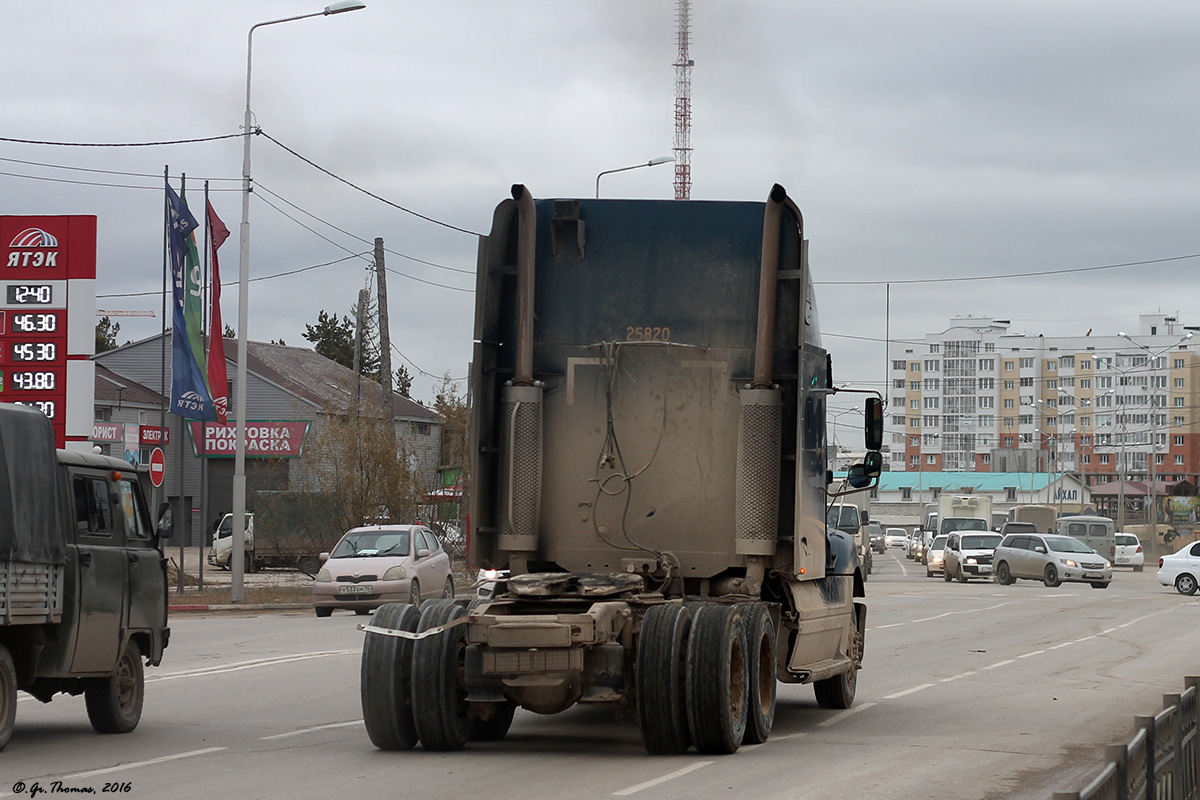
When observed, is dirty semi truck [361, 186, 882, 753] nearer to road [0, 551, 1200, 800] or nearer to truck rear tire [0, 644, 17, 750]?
road [0, 551, 1200, 800]

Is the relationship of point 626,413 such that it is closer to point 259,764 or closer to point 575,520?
point 575,520

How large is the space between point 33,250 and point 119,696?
17.8 meters

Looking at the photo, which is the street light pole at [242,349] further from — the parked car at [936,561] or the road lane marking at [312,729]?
the parked car at [936,561]

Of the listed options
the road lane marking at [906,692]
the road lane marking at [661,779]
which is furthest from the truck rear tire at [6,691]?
the road lane marking at [906,692]

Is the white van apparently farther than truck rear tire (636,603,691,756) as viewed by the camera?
Yes

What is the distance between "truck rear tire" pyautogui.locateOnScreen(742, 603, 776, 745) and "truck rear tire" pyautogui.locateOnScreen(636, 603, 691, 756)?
1.92ft

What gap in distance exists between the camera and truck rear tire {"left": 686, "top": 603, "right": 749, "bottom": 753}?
9.84m

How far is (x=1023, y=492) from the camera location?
446 feet

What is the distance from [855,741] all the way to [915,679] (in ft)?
18.3

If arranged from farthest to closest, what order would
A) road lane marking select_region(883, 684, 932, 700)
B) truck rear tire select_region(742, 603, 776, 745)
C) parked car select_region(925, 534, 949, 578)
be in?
parked car select_region(925, 534, 949, 578) → road lane marking select_region(883, 684, 932, 700) → truck rear tire select_region(742, 603, 776, 745)

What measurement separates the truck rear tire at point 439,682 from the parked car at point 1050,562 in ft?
120

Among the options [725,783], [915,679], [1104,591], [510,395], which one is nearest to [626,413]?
[510,395]

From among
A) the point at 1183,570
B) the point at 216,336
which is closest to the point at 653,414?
the point at 216,336

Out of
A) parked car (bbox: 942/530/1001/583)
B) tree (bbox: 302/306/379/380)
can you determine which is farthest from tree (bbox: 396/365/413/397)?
parked car (bbox: 942/530/1001/583)
